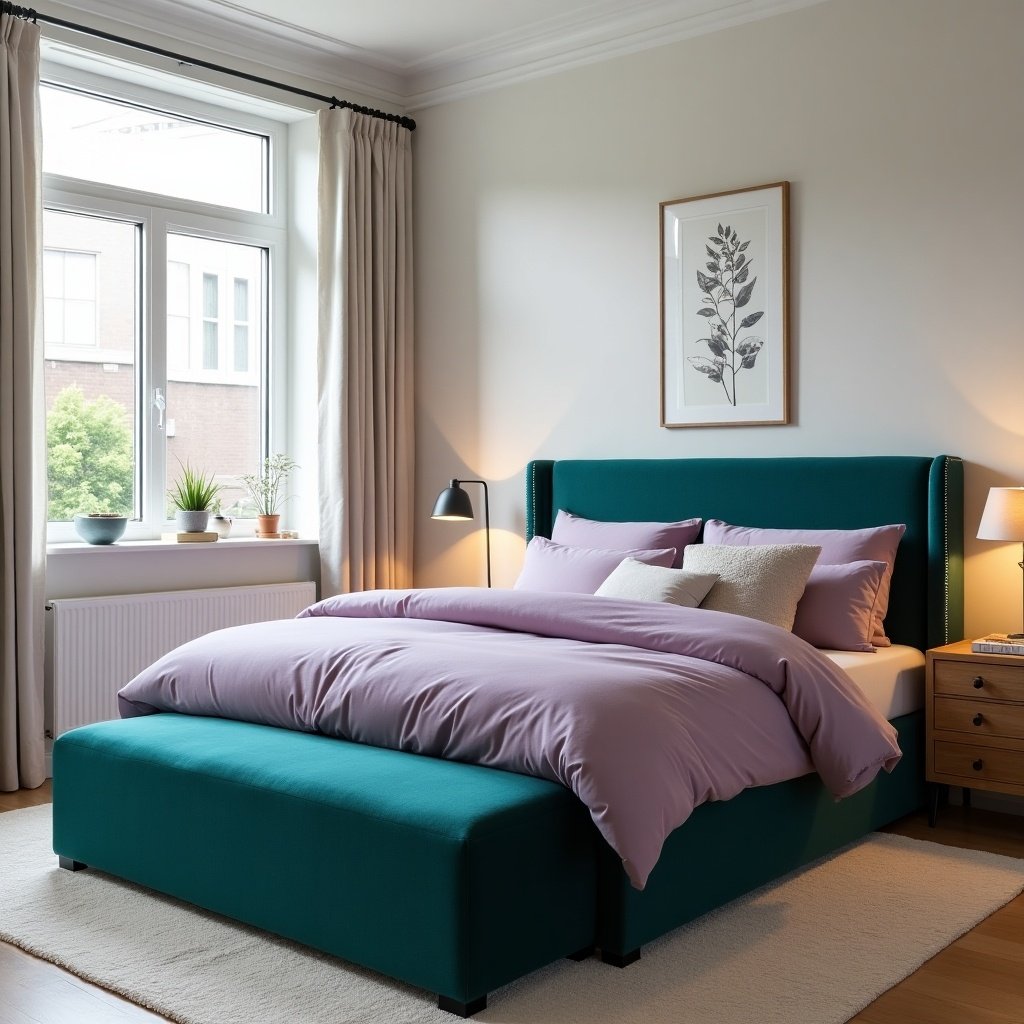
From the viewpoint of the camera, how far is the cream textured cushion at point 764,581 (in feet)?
12.4

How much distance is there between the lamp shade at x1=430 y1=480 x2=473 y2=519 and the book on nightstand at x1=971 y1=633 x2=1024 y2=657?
208cm

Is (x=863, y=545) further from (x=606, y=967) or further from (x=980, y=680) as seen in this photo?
(x=606, y=967)

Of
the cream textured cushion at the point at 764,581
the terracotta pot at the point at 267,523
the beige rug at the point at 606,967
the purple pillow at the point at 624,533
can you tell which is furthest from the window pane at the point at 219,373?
the cream textured cushion at the point at 764,581

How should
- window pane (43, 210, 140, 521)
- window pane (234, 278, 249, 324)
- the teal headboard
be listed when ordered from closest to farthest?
the teal headboard, window pane (43, 210, 140, 521), window pane (234, 278, 249, 324)

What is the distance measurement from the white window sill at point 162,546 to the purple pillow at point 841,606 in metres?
2.37

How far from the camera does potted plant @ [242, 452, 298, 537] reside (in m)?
5.51

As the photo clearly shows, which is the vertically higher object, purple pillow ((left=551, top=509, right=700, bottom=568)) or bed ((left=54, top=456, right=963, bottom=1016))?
purple pillow ((left=551, top=509, right=700, bottom=568))

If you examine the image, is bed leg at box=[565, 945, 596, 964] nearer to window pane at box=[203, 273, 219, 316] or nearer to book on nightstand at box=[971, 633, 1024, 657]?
book on nightstand at box=[971, 633, 1024, 657]

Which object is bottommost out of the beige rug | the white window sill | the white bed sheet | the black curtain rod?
the beige rug

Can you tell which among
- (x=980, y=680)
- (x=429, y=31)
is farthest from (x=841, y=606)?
(x=429, y=31)

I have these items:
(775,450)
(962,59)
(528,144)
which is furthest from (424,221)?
(962,59)

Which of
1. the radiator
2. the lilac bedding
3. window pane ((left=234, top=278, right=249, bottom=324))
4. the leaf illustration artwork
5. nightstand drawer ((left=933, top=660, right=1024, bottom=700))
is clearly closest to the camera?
the lilac bedding

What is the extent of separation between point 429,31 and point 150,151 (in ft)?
4.20

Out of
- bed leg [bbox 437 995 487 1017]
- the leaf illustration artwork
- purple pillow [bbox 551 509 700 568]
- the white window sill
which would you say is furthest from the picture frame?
bed leg [bbox 437 995 487 1017]
